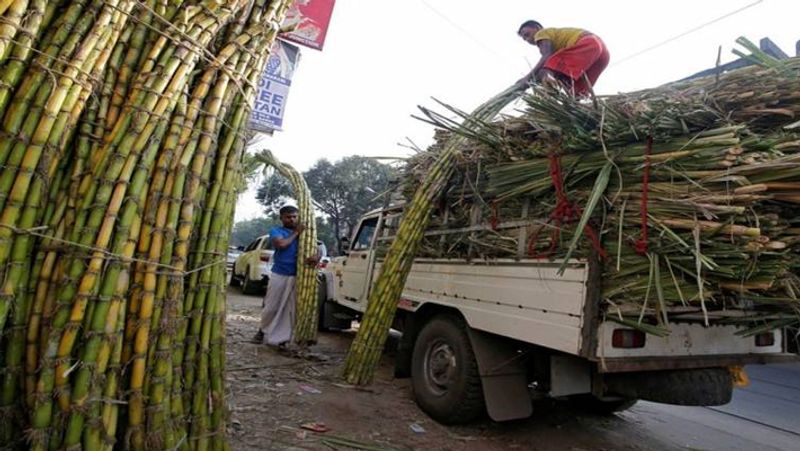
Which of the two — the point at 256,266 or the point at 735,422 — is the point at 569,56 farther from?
the point at 256,266

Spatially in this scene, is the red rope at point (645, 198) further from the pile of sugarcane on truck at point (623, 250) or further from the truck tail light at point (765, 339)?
the truck tail light at point (765, 339)

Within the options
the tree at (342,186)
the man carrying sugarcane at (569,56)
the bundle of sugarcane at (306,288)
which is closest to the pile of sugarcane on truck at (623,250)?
the man carrying sugarcane at (569,56)

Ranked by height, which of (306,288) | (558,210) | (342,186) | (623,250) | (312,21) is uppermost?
(342,186)

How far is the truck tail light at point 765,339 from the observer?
3123 mm

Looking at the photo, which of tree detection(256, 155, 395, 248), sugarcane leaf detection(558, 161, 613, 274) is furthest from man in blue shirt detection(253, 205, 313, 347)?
tree detection(256, 155, 395, 248)

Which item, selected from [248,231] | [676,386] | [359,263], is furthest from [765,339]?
[248,231]

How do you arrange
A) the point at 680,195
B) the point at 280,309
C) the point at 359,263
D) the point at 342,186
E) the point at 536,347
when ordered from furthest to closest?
the point at 342,186
the point at 359,263
the point at 280,309
the point at 536,347
the point at 680,195

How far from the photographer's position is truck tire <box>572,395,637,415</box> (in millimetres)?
4309

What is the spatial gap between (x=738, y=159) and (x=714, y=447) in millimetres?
2743

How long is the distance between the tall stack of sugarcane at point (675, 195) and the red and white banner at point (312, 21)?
2.56 metres

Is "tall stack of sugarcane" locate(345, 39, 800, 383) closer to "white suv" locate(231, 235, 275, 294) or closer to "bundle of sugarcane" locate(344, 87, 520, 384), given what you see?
"bundle of sugarcane" locate(344, 87, 520, 384)

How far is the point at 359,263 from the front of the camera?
238 inches

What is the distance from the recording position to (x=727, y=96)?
2.55 m

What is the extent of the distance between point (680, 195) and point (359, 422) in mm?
2594
